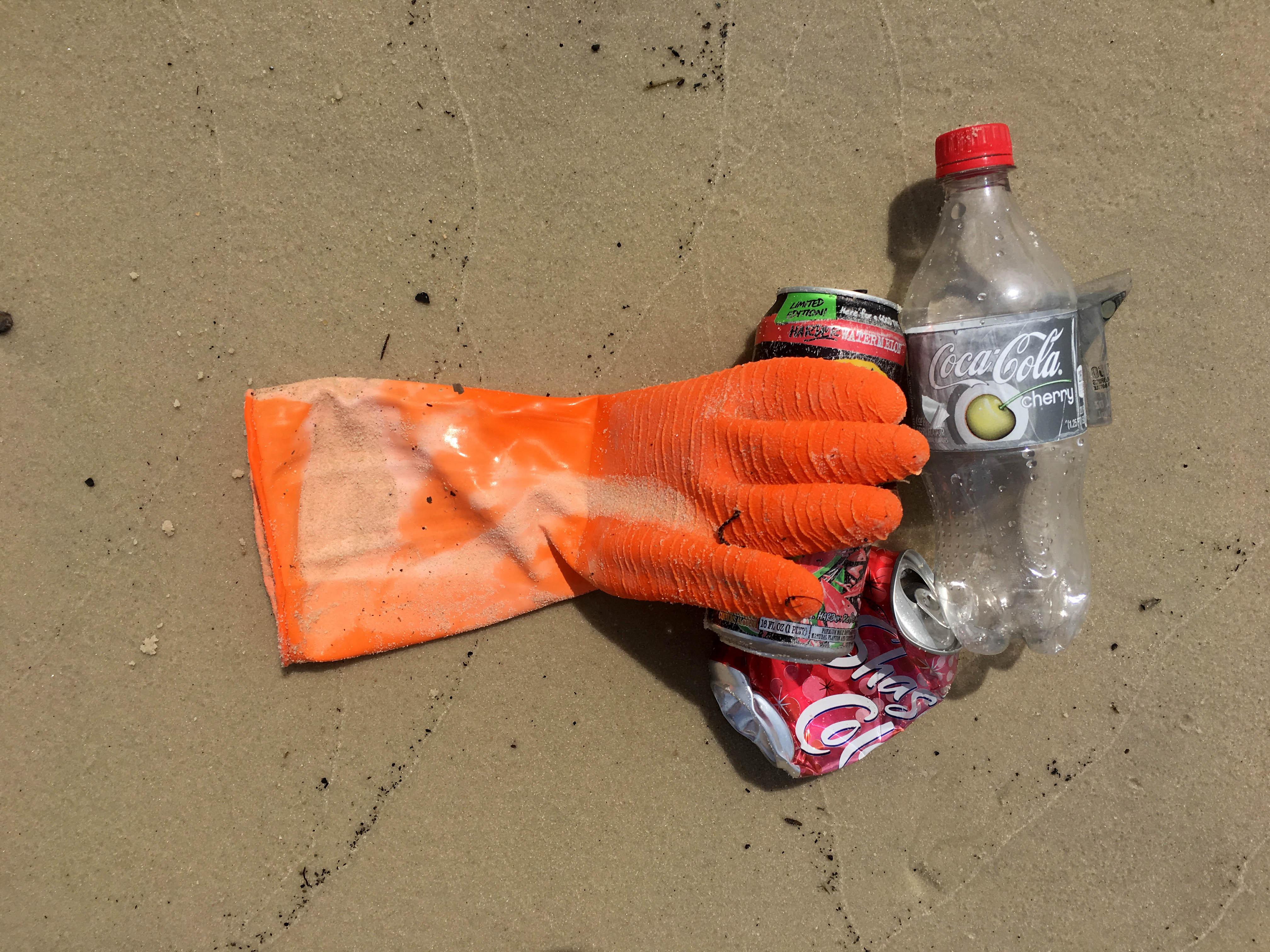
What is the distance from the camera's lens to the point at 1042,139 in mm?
1923

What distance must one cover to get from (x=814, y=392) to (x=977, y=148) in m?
0.74

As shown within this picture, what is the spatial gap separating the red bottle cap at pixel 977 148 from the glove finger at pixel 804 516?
33.3 inches

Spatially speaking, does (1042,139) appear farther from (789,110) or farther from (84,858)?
(84,858)

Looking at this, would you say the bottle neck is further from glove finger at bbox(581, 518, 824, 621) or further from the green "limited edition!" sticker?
glove finger at bbox(581, 518, 824, 621)

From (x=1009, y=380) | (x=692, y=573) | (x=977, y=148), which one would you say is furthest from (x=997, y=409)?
(x=692, y=573)

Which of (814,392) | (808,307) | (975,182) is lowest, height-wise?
(814,392)

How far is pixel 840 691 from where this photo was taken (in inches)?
71.0

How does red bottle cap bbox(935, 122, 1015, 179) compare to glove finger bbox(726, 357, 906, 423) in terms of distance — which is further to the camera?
red bottle cap bbox(935, 122, 1015, 179)

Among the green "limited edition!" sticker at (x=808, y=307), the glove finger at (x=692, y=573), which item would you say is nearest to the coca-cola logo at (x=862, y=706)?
the glove finger at (x=692, y=573)

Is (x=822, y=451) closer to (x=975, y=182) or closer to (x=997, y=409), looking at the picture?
(x=997, y=409)

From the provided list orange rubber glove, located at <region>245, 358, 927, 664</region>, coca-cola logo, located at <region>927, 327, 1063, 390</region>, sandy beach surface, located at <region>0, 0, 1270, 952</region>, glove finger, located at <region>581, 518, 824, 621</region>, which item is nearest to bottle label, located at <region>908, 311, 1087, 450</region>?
coca-cola logo, located at <region>927, 327, 1063, 390</region>

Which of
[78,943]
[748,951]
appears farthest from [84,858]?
[748,951]

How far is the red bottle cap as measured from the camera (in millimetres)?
1629

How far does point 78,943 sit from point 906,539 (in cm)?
237
